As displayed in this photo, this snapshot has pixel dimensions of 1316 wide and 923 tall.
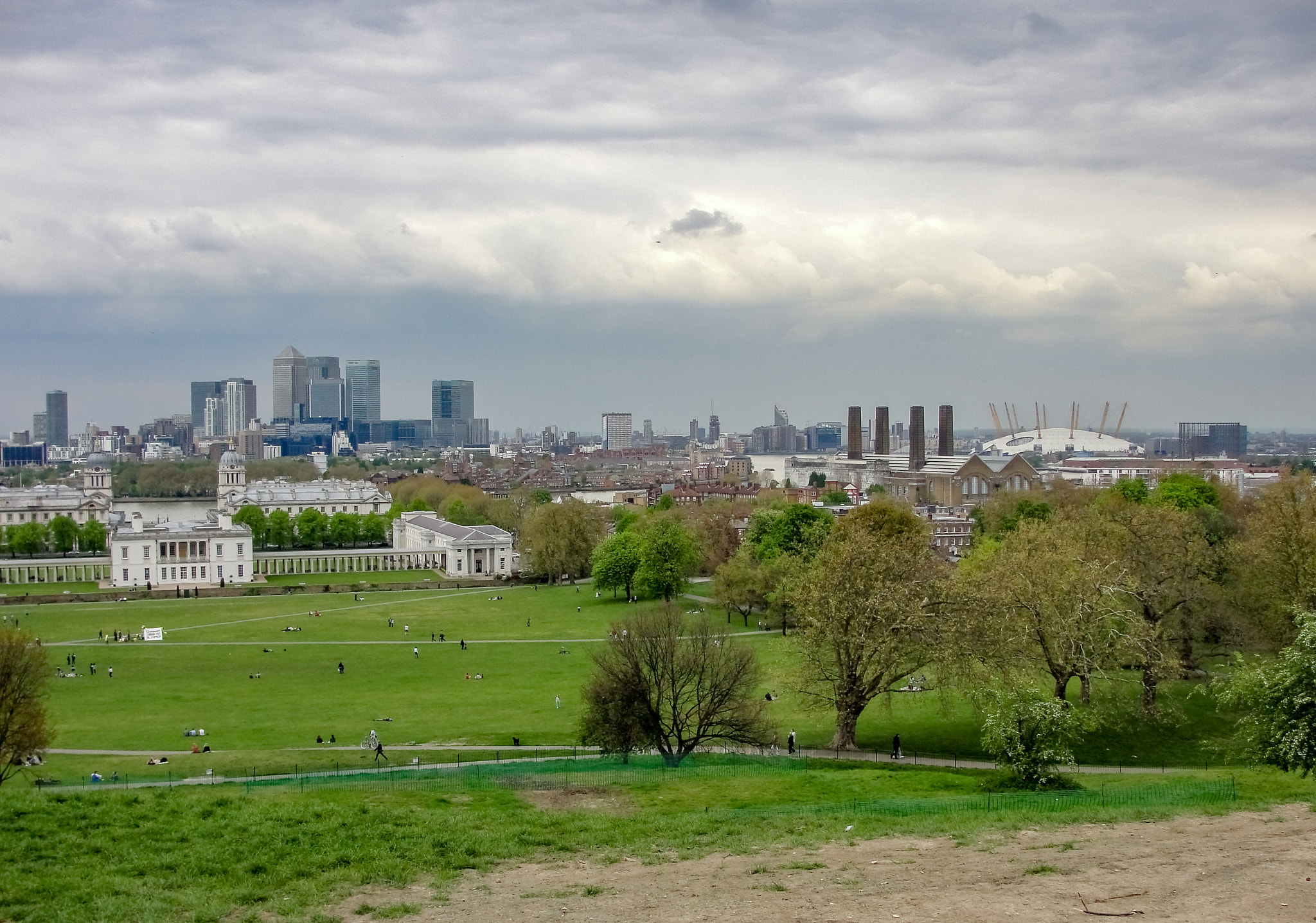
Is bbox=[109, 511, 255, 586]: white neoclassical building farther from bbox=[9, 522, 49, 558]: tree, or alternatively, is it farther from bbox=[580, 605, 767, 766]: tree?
bbox=[580, 605, 767, 766]: tree

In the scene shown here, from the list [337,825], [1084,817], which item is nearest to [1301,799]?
[1084,817]

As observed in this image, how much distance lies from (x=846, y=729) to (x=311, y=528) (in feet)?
287

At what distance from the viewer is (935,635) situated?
35.9m

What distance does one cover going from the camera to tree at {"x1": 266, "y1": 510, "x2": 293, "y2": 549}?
11388cm

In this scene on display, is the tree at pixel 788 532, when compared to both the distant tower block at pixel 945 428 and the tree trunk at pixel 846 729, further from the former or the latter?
the distant tower block at pixel 945 428

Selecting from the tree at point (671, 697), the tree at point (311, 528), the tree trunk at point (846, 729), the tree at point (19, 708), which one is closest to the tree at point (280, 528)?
the tree at point (311, 528)

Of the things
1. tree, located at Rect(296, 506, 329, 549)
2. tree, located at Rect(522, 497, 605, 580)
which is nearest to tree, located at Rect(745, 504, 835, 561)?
tree, located at Rect(522, 497, 605, 580)

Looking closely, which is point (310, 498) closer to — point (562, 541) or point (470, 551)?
point (470, 551)

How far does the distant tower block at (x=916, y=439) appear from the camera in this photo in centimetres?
17975

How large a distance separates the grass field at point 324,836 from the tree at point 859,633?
A: 9.50m

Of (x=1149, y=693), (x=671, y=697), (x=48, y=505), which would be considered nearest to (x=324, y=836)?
(x=671, y=697)

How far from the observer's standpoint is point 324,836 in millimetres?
20094

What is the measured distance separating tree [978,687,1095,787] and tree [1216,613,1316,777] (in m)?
3.79

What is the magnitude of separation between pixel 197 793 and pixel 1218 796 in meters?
20.3
